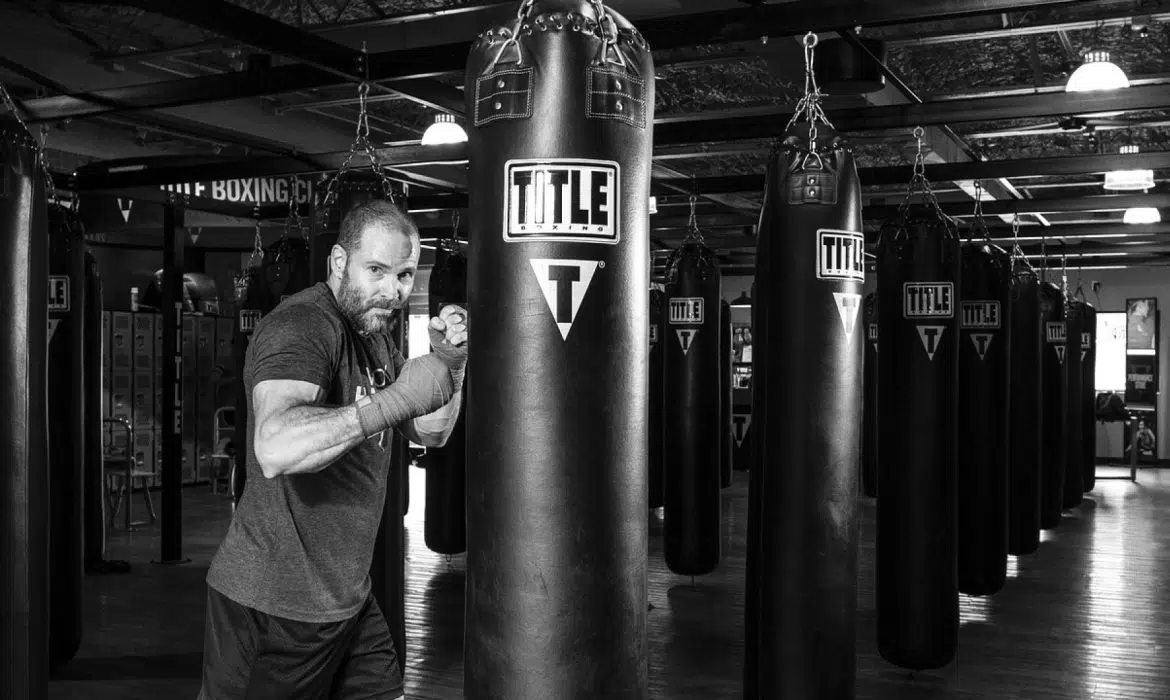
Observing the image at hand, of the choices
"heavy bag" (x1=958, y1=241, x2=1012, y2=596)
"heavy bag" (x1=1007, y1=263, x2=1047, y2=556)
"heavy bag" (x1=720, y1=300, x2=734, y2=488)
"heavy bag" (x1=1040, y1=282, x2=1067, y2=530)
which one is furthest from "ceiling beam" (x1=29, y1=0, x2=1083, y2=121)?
"heavy bag" (x1=1040, y1=282, x2=1067, y2=530)

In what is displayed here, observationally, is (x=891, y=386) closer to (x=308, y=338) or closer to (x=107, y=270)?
(x=308, y=338)

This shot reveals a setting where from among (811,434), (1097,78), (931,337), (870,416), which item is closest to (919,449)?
(931,337)

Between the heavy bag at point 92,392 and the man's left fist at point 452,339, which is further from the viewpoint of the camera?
the heavy bag at point 92,392

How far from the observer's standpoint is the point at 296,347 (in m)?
2.08

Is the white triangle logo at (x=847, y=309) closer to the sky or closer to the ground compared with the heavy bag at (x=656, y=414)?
closer to the sky

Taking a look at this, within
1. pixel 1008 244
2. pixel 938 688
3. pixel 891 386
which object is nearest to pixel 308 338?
pixel 891 386

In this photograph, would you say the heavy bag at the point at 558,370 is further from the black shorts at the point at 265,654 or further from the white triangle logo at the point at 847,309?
the white triangle logo at the point at 847,309

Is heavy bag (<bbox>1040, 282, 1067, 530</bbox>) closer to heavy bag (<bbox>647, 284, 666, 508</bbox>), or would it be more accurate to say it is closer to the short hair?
heavy bag (<bbox>647, 284, 666, 508</bbox>)

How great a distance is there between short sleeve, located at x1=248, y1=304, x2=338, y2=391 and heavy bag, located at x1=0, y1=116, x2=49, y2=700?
1.14 metres

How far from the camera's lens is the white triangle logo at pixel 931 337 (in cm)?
431

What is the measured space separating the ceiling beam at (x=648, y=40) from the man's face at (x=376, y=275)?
120 centimetres

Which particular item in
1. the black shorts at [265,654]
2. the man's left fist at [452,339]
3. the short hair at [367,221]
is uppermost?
the short hair at [367,221]

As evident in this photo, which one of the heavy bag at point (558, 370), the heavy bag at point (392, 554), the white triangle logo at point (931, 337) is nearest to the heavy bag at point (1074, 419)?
the white triangle logo at point (931, 337)

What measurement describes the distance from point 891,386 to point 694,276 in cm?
253
